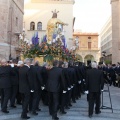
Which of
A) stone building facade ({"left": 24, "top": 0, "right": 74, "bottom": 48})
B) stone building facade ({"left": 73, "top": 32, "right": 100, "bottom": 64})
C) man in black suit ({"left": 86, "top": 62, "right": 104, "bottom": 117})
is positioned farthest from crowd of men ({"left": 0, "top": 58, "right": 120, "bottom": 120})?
stone building facade ({"left": 73, "top": 32, "right": 100, "bottom": 64})

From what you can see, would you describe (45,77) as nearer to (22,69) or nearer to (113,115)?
(22,69)

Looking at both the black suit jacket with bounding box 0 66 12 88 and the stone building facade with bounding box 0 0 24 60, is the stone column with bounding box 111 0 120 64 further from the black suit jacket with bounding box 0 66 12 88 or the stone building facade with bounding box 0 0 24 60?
the black suit jacket with bounding box 0 66 12 88

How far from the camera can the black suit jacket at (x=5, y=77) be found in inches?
357

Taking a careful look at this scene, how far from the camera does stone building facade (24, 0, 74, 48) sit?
41375 millimetres

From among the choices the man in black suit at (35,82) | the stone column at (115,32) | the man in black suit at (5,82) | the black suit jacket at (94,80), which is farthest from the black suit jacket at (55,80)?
the stone column at (115,32)

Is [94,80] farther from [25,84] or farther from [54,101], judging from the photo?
[25,84]

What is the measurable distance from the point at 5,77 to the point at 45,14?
111 feet

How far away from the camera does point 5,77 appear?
30.2 feet

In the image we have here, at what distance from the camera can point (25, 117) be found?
26.4 ft

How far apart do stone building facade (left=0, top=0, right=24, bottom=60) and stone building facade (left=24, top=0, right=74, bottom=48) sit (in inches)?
472

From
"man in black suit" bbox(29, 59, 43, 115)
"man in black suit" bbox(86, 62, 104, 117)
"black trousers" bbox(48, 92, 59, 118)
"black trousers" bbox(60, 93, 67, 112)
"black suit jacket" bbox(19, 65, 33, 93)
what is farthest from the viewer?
"black trousers" bbox(60, 93, 67, 112)

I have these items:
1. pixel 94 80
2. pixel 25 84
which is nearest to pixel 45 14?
pixel 94 80

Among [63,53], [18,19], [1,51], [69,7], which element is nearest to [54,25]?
[1,51]

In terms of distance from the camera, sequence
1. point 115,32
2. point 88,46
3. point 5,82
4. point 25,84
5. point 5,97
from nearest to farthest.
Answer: point 25,84 < point 5,97 < point 5,82 < point 115,32 < point 88,46
